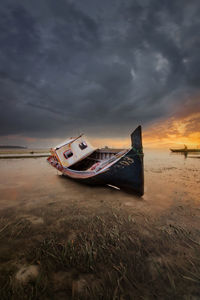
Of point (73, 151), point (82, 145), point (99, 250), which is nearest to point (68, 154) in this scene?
point (73, 151)

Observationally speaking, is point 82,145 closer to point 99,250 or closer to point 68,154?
point 68,154

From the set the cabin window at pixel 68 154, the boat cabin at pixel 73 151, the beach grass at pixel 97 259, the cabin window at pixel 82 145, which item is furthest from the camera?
the cabin window at pixel 82 145

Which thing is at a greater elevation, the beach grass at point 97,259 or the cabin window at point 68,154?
the cabin window at point 68,154

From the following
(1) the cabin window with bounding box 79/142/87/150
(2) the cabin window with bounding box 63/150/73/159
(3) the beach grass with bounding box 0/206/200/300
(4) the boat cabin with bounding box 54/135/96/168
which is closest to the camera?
(3) the beach grass with bounding box 0/206/200/300

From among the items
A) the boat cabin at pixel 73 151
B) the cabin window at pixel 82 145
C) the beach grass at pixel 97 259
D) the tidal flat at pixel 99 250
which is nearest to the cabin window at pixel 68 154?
the boat cabin at pixel 73 151

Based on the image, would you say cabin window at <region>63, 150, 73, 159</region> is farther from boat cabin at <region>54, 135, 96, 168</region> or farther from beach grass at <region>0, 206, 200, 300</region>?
beach grass at <region>0, 206, 200, 300</region>

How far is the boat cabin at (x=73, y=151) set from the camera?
336 inches

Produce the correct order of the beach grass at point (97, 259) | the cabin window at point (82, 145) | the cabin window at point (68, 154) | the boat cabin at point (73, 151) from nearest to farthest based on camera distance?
the beach grass at point (97, 259), the boat cabin at point (73, 151), the cabin window at point (68, 154), the cabin window at point (82, 145)

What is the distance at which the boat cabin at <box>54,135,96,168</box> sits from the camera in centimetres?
855

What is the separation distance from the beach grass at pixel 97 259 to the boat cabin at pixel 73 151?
517cm

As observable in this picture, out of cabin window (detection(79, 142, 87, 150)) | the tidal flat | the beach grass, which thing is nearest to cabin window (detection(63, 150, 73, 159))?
cabin window (detection(79, 142, 87, 150))

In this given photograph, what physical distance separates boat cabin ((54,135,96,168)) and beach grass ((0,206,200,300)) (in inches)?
203

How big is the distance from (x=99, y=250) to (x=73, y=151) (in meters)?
7.03

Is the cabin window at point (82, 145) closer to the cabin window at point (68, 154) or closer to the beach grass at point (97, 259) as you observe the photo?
the cabin window at point (68, 154)
